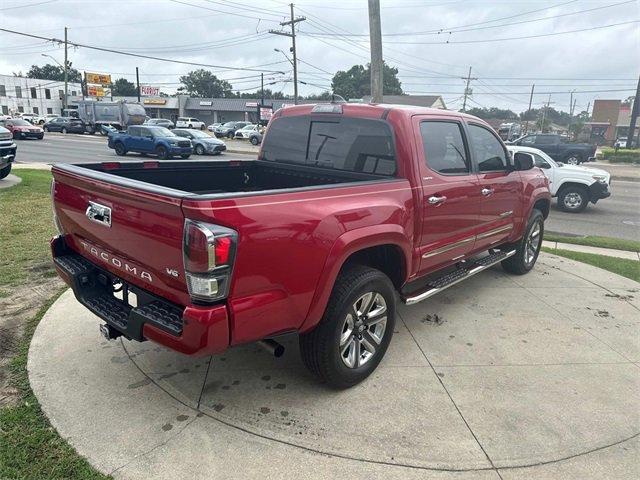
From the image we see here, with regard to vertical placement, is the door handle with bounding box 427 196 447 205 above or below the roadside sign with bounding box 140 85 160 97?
below

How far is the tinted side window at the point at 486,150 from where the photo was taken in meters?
4.62

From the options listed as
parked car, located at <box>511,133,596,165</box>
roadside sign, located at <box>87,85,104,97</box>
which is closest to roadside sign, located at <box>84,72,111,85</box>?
roadside sign, located at <box>87,85,104,97</box>

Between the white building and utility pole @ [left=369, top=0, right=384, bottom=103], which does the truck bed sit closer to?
utility pole @ [left=369, top=0, right=384, bottom=103]

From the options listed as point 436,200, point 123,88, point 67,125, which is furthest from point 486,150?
point 123,88

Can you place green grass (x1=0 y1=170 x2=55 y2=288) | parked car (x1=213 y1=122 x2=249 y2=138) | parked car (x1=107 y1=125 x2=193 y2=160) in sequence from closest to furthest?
green grass (x1=0 y1=170 x2=55 y2=288) < parked car (x1=107 y1=125 x2=193 y2=160) < parked car (x1=213 y1=122 x2=249 y2=138)

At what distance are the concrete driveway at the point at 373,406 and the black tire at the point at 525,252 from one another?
1441 millimetres

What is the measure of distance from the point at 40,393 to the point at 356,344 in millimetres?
2126

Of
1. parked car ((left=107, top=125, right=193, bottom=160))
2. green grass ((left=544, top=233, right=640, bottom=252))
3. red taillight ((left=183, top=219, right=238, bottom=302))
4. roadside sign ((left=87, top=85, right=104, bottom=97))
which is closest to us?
red taillight ((left=183, top=219, right=238, bottom=302))

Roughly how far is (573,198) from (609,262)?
5.93 meters

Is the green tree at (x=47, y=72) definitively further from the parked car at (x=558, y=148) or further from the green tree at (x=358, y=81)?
the parked car at (x=558, y=148)

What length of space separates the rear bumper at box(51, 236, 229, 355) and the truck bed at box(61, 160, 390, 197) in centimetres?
71

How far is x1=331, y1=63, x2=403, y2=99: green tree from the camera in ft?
305

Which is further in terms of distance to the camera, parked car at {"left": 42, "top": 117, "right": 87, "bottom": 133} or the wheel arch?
parked car at {"left": 42, "top": 117, "right": 87, "bottom": 133}

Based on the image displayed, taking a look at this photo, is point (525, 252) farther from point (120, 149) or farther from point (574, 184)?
point (120, 149)
